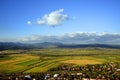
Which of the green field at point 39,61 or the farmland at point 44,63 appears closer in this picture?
the farmland at point 44,63

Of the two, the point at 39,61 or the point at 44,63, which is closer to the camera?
the point at 44,63

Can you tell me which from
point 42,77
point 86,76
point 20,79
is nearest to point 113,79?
point 86,76

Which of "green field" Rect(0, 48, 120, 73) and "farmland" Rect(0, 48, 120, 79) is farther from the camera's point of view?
"green field" Rect(0, 48, 120, 73)

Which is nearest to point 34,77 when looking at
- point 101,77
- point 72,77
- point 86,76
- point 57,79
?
point 57,79

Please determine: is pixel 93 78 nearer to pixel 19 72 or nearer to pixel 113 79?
pixel 113 79

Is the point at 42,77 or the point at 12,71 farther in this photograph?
the point at 12,71

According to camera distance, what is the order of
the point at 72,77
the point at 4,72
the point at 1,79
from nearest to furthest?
1. the point at 1,79
2. the point at 72,77
3. the point at 4,72

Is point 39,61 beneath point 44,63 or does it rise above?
above

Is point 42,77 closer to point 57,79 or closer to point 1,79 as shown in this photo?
point 57,79

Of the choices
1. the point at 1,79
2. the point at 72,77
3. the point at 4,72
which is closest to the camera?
the point at 1,79
